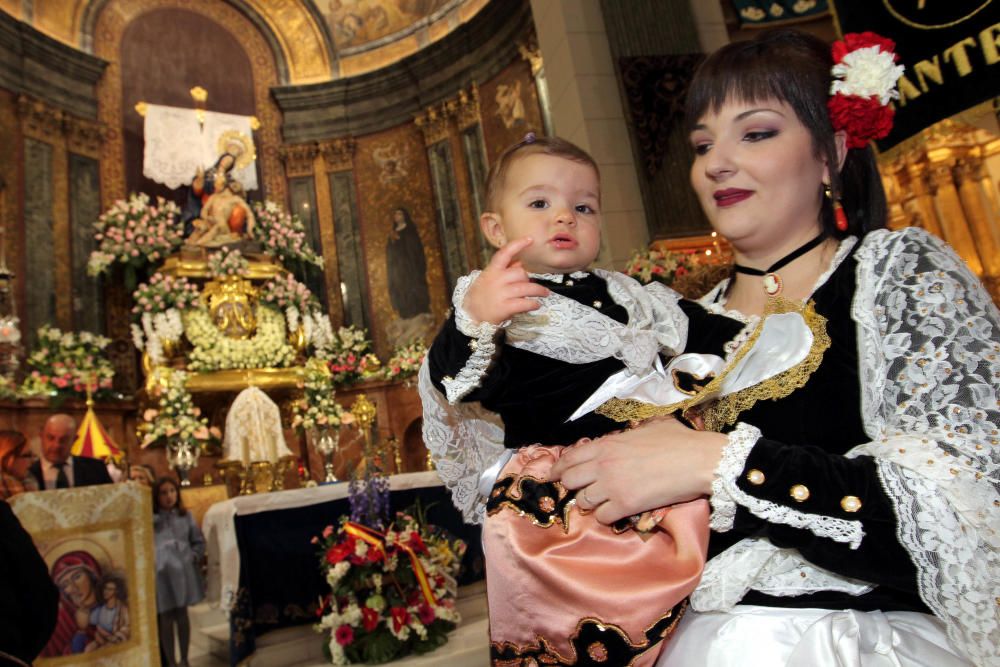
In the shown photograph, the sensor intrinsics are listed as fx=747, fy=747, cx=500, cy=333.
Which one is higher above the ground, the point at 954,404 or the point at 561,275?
the point at 561,275

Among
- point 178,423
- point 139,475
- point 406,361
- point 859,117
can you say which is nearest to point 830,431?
point 859,117

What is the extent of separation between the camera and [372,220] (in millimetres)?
12086

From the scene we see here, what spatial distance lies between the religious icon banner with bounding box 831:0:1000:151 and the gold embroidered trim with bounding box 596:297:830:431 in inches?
116

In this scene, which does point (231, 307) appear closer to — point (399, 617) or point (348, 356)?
point (348, 356)

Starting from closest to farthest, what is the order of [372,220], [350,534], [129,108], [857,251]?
Result: [857,251]
[350,534]
[129,108]
[372,220]

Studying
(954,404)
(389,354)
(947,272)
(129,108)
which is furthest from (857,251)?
(129,108)

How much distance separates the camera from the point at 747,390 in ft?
4.36

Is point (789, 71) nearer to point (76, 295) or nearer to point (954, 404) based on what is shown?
point (954, 404)

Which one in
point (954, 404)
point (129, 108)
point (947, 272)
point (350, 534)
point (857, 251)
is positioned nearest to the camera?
point (954, 404)

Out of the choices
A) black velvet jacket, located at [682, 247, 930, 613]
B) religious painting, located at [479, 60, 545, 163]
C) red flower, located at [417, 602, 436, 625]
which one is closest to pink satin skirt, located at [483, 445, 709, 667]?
black velvet jacket, located at [682, 247, 930, 613]

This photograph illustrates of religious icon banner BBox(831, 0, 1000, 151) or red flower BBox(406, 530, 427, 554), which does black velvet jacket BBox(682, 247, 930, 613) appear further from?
red flower BBox(406, 530, 427, 554)

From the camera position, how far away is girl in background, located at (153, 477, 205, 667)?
16.0 feet

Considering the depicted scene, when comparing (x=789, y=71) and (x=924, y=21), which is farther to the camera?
(x=924, y=21)

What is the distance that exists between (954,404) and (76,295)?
428 inches
